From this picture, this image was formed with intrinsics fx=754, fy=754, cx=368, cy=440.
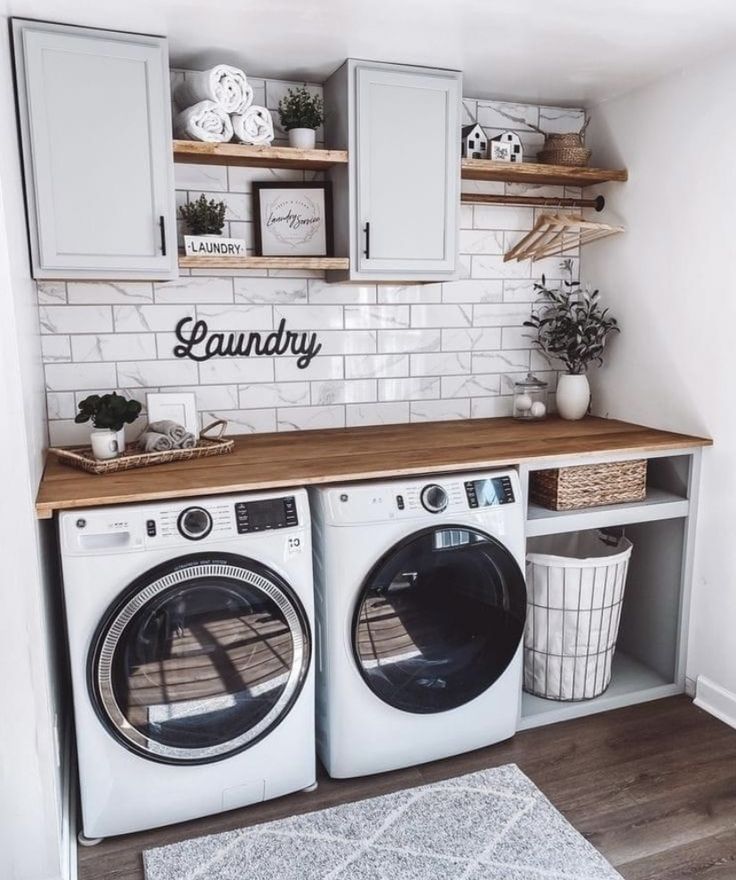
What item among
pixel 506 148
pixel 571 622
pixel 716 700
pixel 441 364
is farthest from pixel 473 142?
pixel 716 700

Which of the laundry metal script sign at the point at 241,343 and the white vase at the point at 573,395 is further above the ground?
the laundry metal script sign at the point at 241,343

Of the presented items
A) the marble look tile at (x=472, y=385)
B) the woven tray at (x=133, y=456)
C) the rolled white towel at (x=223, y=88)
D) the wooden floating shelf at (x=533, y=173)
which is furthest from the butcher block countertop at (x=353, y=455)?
the rolled white towel at (x=223, y=88)

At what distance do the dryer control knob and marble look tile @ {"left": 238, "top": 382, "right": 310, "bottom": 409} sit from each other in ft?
2.82

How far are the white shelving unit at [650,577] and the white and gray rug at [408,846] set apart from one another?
1.60ft

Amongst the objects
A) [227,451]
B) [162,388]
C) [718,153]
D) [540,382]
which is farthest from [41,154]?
[718,153]

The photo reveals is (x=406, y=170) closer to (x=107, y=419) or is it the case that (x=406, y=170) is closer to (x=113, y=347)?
(x=113, y=347)

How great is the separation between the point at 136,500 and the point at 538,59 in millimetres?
1993

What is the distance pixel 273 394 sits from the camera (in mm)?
2932

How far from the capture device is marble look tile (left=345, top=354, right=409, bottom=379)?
3.04m

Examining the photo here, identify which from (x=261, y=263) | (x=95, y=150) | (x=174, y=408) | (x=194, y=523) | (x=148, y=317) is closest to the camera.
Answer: (x=194, y=523)

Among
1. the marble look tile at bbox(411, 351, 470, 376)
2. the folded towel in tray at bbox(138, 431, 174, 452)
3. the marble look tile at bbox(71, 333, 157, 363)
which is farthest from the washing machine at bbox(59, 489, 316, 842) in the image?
the marble look tile at bbox(411, 351, 470, 376)

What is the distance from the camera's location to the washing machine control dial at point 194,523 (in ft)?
6.74

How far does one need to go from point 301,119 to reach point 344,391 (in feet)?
3.34

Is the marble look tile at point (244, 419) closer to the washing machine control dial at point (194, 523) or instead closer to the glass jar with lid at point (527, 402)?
the washing machine control dial at point (194, 523)
